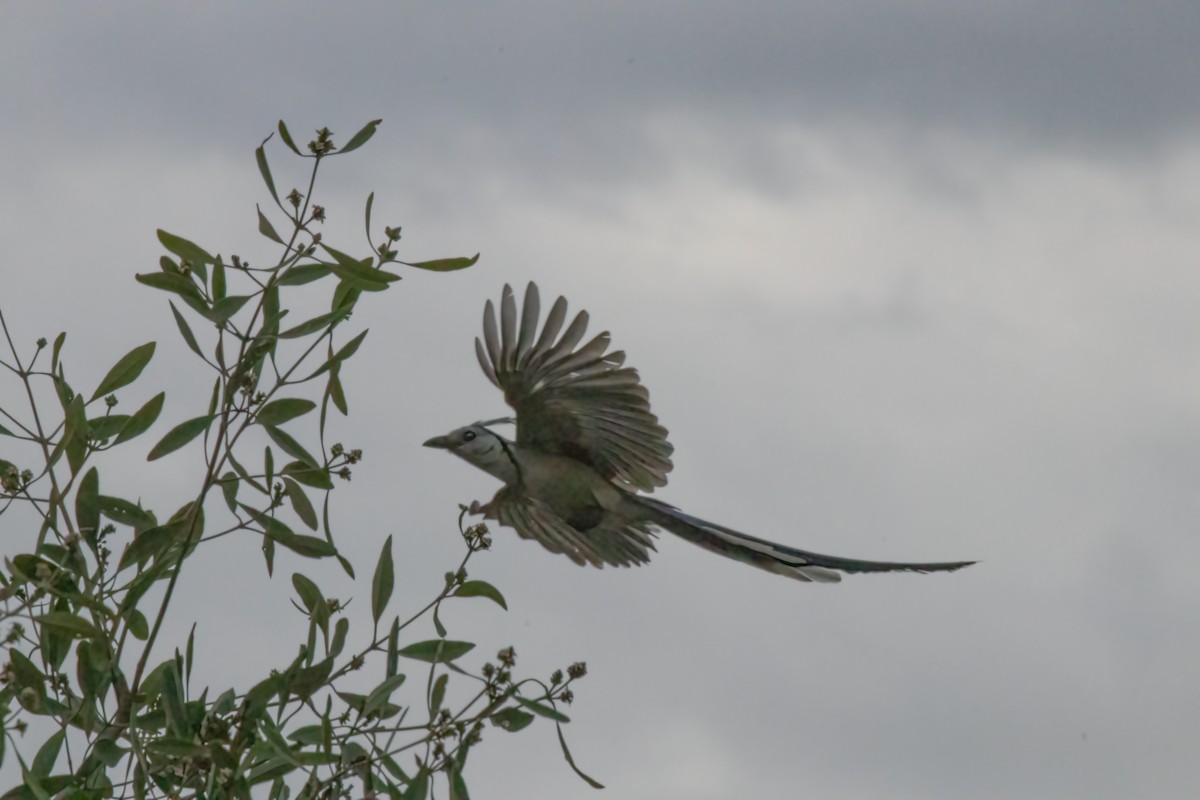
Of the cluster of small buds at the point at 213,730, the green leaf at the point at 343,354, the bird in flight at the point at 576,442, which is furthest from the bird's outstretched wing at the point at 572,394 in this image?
the cluster of small buds at the point at 213,730

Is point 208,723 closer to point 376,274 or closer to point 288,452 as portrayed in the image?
point 288,452

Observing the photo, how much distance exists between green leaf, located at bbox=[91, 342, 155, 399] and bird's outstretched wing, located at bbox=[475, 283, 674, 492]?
4.02 ft

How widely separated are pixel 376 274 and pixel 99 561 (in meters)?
0.73

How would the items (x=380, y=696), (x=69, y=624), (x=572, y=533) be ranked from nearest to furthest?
1. (x=69, y=624)
2. (x=380, y=696)
3. (x=572, y=533)

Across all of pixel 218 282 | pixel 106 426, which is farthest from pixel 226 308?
pixel 106 426

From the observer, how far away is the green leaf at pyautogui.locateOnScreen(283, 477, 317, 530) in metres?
3.29

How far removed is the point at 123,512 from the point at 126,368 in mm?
305

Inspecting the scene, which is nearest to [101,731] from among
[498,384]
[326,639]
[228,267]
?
[326,639]

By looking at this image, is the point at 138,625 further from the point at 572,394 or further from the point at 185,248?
the point at 572,394

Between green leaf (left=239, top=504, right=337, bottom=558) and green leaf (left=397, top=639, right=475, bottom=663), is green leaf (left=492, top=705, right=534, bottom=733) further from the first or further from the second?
green leaf (left=239, top=504, right=337, bottom=558)

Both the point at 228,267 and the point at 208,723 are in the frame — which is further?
the point at 228,267

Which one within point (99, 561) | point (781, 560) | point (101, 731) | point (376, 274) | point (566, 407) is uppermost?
point (566, 407)

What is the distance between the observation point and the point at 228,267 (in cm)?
309

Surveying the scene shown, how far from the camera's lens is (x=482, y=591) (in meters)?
3.23
